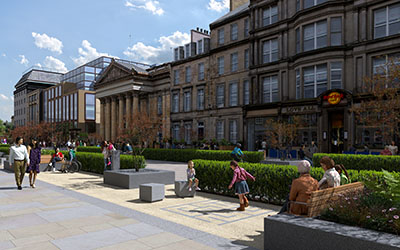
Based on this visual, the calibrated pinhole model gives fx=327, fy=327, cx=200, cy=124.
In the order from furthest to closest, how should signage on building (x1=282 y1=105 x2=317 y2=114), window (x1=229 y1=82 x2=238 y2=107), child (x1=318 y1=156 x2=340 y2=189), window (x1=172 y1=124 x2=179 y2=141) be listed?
window (x1=172 y1=124 x2=179 y2=141)
window (x1=229 y1=82 x2=238 y2=107)
signage on building (x1=282 y1=105 x2=317 y2=114)
child (x1=318 y1=156 x2=340 y2=189)

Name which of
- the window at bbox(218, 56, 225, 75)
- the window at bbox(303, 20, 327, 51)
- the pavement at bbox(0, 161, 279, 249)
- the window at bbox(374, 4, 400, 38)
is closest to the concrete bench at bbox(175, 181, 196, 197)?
the pavement at bbox(0, 161, 279, 249)

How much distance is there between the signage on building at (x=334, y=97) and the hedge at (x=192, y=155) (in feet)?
29.8

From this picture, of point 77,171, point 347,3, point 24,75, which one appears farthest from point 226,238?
point 24,75

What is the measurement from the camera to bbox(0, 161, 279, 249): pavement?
21.8ft

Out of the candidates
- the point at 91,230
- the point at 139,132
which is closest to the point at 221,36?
the point at 139,132

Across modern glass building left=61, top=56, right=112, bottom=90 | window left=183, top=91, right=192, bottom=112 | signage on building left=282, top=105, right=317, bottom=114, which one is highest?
modern glass building left=61, top=56, right=112, bottom=90

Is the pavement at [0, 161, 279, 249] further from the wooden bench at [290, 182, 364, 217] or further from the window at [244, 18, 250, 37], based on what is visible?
the window at [244, 18, 250, 37]

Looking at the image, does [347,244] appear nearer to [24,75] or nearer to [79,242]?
[79,242]

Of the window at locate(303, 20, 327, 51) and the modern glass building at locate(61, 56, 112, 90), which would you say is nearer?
the window at locate(303, 20, 327, 51)

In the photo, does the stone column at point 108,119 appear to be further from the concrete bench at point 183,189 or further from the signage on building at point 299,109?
the concrete bench at point 183,189

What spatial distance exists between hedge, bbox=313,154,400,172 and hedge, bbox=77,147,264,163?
607 cm

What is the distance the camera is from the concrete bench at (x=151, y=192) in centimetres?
1106

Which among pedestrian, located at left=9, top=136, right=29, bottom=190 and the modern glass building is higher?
the modern glass building

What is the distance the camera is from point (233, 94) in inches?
1607
